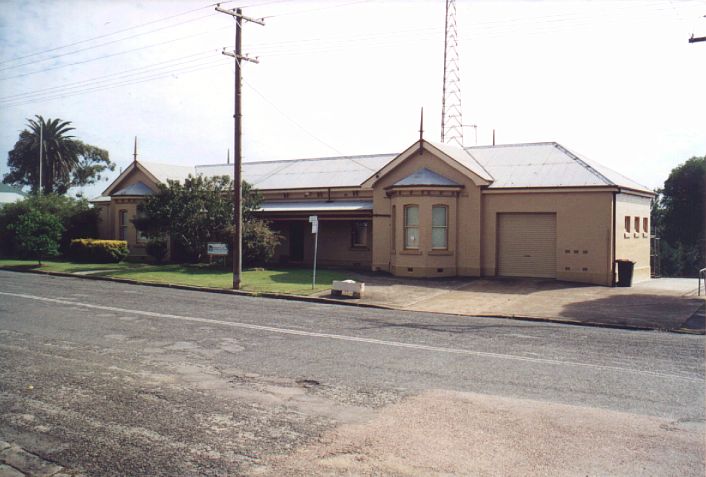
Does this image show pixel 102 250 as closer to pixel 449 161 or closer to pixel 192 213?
pixel 192 213

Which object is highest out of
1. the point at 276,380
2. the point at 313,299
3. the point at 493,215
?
the point at 493,215

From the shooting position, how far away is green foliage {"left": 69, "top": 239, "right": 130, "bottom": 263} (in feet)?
104

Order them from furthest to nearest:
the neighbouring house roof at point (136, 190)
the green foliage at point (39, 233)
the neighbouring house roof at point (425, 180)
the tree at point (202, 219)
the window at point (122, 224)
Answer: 1. the window at point (122, 224)
2. the neighbouring house roof at point (136, 190)
3. the green foliage at point (39, 233)
4. the tree at point (202, 219)
5. the neighbouring house roof at point (425, 180)

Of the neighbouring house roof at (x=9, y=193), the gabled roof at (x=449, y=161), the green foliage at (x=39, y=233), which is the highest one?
the neighbouring house roof at (x=9, y=193)

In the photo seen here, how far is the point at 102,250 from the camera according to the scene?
104 feet

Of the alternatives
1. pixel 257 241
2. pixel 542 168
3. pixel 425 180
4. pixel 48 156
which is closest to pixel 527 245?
pixel 542 168

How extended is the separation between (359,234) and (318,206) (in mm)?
2414

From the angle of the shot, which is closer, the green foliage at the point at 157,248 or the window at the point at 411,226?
the window at the point at 411,226

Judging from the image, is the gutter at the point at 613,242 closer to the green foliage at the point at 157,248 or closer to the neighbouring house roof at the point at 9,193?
the green foliage at the point at 157,248

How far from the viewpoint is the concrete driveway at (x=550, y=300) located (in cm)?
1515

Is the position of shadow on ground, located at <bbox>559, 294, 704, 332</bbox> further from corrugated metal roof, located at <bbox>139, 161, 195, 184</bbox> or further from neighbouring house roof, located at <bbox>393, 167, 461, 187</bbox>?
corrugated metal roof, located at <bbox>139, 161, 195, 184</bbox>

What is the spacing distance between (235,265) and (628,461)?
1685 cm

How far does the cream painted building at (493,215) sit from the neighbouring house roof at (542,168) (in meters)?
0.04

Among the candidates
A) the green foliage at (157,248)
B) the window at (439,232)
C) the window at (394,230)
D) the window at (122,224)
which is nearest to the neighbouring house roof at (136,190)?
the window at (122,224)
